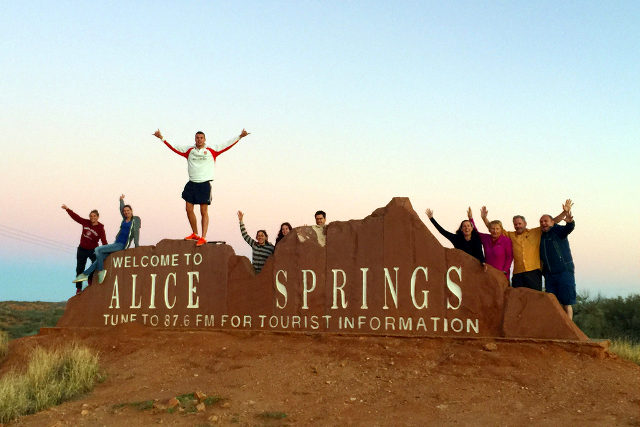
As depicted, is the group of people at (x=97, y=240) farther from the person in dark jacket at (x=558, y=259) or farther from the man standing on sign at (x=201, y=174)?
the person in dark jacket at (x=558, y=259)

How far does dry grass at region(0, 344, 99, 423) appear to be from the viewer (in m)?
6.86

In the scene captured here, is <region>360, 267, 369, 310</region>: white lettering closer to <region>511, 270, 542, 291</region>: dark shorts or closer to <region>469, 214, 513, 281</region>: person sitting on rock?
<region>469, 214, 513, 281</region>: person sitting on rock

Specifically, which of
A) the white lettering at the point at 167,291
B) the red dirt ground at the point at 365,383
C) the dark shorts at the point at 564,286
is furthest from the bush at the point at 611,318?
the white lettering at the point at 167,291

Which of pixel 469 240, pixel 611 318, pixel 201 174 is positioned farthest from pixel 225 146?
pixel 611 318

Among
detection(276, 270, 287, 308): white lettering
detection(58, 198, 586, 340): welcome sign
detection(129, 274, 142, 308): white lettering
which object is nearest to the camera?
detection(58, 198, 586, 340): welcome sign

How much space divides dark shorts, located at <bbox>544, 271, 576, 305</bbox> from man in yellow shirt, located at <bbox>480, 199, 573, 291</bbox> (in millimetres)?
184

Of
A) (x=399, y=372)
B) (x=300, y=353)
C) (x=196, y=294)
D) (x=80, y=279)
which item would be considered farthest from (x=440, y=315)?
(x=80, y=279)

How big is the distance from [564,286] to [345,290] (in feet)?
9.06

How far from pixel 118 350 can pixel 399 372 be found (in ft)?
13.8

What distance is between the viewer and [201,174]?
31.9 ft

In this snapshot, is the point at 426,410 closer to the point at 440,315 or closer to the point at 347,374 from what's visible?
the point at 347,374

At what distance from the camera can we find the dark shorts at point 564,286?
7816 mm

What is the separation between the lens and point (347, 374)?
704 centimetres

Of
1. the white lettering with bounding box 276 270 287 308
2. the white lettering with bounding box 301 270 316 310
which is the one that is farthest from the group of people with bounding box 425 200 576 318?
the white lettering with bounding box 276 270 287 308
